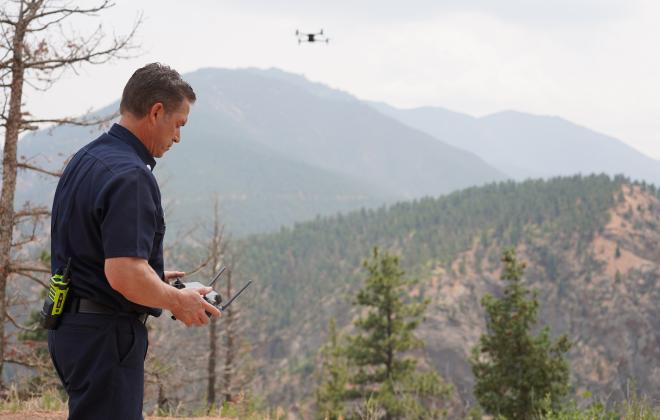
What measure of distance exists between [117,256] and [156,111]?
0.65m

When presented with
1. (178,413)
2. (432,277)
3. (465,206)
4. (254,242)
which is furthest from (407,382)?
(254,242)

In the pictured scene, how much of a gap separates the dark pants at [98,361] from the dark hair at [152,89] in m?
0.86

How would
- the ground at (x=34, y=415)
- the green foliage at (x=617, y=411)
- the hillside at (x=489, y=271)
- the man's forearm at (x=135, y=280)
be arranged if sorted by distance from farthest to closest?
the hillside at (x=489, y=271) < the ground at (x=34, y=415) < the green foliage at (x=617, y=411) < the man's forearm at (x=135, y=280)

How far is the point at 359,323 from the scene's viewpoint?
84.7 feet

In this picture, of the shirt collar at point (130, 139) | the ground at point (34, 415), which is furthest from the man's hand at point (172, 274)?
the ground at point (34, 415)

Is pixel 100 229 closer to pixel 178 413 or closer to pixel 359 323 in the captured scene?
pixel 178 413

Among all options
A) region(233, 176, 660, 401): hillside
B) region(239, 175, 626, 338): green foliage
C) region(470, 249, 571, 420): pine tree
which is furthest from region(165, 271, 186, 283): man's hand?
region(239, 175, 626, 338): green foliage

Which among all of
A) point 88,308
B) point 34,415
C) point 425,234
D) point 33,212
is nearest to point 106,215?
point 88,308

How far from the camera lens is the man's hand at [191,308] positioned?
2434 millimetres

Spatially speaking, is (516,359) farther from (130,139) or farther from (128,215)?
(128,215)

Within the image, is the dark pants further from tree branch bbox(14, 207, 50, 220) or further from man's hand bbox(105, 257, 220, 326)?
tree branch bbox(14, 207, 50, 220)

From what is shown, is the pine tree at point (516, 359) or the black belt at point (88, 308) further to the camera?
the pine tree at point (516, 359)

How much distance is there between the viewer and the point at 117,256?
2.26m

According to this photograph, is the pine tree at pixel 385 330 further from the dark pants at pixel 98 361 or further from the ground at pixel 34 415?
the dark pants at pixel 98 361
